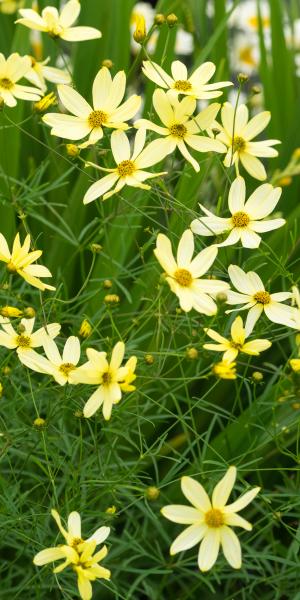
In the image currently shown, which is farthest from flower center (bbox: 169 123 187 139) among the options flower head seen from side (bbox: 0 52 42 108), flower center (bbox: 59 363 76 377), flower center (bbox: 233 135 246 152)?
flower center (bbox: 59 363 76 377)

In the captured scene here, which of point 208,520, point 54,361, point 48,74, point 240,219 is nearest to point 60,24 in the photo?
point 48,74

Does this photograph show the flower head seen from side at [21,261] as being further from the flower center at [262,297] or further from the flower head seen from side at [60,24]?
the flower head seen from side at [60,24]

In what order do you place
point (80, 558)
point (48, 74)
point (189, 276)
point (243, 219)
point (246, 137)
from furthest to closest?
point (48, 74), point (246, 137), point (243, 219), point (189, 276), point (80, 558)

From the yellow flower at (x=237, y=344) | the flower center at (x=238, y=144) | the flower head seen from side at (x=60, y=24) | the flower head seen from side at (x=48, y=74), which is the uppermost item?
the flower head seen from side at (x=60, y=24)

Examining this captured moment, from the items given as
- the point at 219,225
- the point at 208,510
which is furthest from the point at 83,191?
the point at 208,510

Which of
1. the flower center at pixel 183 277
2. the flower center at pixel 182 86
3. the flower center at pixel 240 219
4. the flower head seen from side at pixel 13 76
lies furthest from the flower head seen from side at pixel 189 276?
the flower head seen from side at pixel 13 76

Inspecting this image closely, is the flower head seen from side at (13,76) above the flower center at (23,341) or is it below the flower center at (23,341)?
above

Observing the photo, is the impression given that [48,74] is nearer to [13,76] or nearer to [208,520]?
[13,76]
